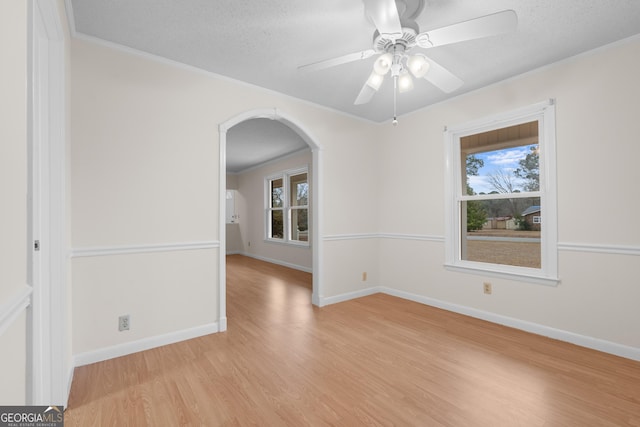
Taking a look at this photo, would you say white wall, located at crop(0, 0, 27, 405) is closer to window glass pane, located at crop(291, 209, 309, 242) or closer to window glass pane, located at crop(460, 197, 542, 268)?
window glass pane, located at crop(460, 197, 542, 268)

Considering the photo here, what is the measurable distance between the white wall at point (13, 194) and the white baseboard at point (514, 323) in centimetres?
299

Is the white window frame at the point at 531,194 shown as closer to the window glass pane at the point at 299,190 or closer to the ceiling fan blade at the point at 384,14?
the ceiling fan blade at the point at 384,14

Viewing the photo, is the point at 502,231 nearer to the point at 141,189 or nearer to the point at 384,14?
the point at 384,14

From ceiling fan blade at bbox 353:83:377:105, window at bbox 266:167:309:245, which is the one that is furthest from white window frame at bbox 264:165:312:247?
ceiling fan blade at bbox 353:83:377:105

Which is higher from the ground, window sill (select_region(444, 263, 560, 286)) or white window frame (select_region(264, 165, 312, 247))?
white window frame (select_region(264, 165, 312, 247))

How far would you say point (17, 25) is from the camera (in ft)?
2.98

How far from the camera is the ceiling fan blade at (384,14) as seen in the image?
146 centimetres

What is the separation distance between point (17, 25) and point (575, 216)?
3686mm

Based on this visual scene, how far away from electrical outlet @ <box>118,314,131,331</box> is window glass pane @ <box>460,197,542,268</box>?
3.48 meters

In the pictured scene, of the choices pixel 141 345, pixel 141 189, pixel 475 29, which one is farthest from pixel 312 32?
pixel 141 345

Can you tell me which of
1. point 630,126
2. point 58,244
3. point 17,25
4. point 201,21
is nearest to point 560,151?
point 630,126

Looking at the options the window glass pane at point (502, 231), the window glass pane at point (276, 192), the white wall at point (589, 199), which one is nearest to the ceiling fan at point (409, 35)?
the white wall at point (589, 199)

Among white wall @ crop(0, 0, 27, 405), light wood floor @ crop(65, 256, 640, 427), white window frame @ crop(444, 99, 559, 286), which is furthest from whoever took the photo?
white window frame @ crop(444, 99, 559, 286)

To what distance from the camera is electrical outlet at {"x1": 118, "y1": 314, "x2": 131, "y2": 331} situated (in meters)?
2.37
